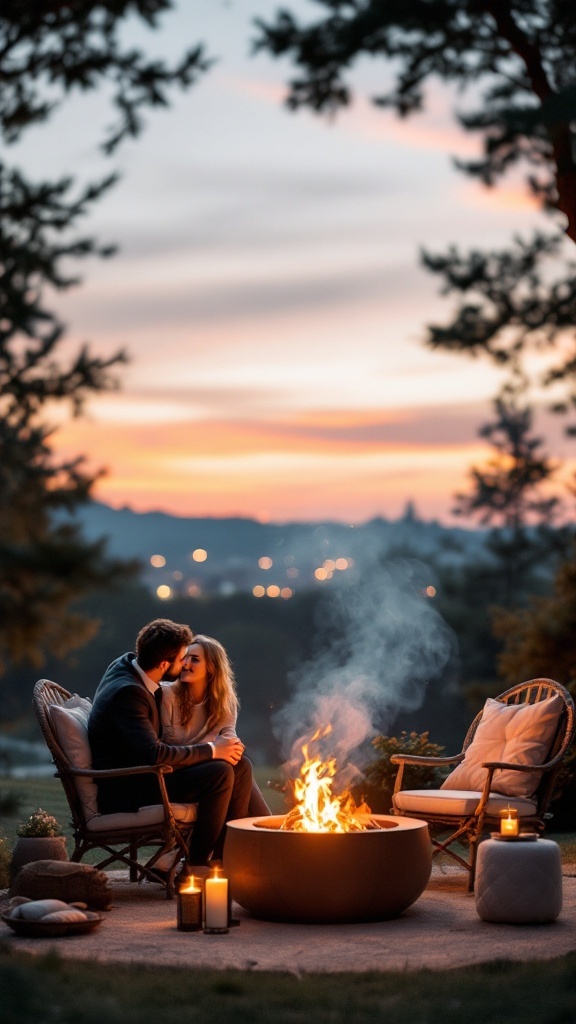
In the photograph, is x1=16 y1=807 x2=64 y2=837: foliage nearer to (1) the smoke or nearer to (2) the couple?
(2) the couple

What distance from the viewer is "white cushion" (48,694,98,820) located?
562 cm

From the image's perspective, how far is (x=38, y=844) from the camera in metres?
5.61

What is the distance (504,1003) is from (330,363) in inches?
200

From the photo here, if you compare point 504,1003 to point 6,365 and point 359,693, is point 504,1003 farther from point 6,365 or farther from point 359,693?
point 359,693

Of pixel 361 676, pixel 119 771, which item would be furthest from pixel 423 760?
pixel 119 771

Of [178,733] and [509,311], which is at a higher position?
[509,311]

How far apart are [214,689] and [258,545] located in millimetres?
12142

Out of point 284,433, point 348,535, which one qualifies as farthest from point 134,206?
point 348,535

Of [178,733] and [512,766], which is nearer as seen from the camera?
[512,766]

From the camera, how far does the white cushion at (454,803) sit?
589cm

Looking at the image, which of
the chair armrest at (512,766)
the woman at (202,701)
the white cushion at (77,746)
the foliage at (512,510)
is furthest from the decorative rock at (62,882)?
the foliage at (512,510)

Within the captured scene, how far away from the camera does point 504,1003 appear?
3729 mm

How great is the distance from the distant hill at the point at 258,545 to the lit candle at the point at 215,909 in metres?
1.22

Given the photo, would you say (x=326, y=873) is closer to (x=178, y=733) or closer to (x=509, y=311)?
(x=178, y=733)
